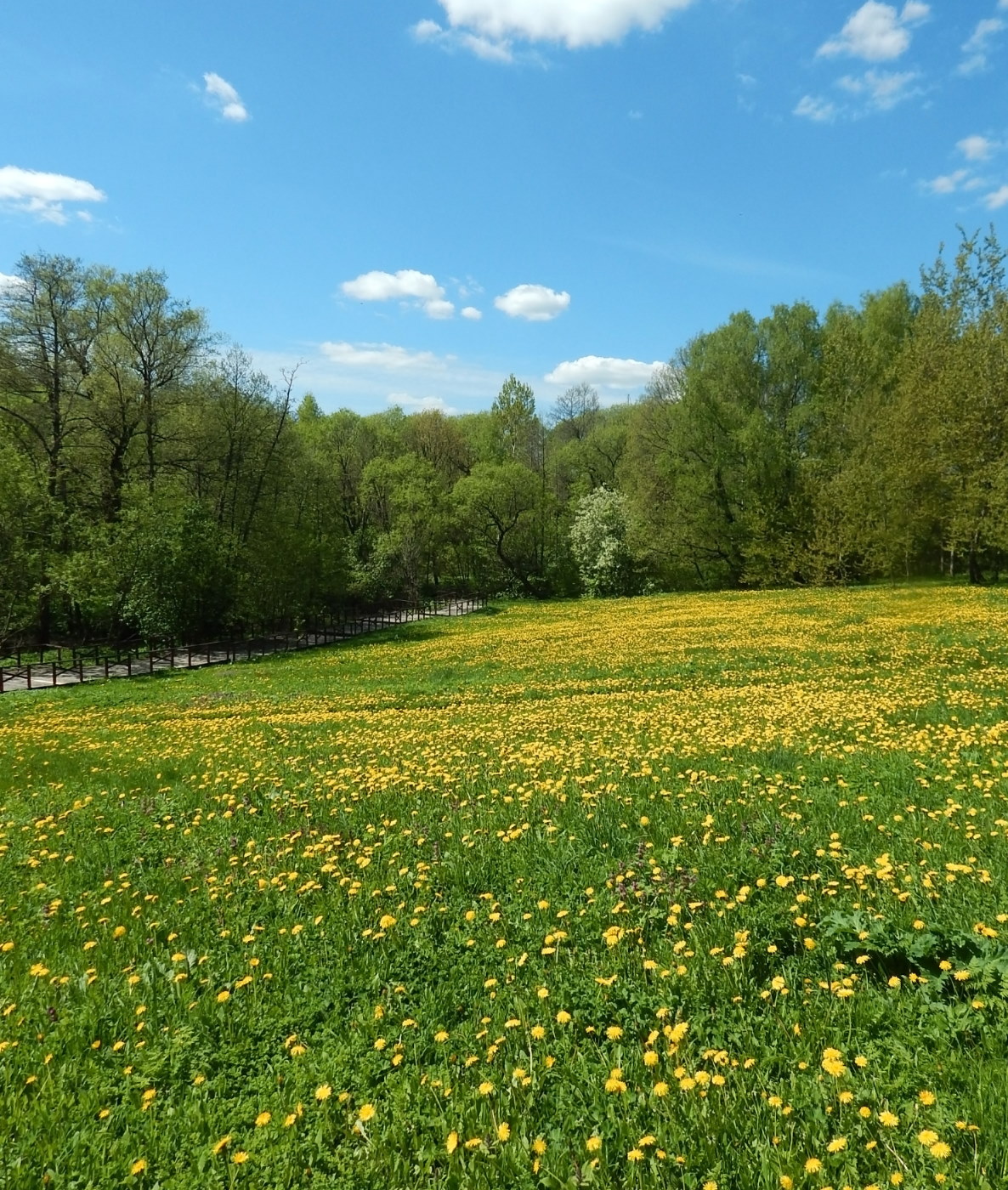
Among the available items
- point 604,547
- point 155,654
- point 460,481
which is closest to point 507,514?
point 460,481

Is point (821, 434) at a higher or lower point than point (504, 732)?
higher

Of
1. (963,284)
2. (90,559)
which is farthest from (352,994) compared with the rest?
(963,284)

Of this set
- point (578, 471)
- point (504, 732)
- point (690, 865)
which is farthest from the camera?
point (578, 471)

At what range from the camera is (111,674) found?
2877cm

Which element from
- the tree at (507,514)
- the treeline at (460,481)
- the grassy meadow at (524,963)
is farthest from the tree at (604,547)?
the grassy meadow at (524,963)

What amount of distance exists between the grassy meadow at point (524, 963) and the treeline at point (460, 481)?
26.4 meters

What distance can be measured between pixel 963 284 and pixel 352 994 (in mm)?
50114

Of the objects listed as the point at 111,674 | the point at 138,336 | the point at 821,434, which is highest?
the point at 138,336

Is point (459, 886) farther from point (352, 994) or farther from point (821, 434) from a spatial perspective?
Result: point (821, 434)

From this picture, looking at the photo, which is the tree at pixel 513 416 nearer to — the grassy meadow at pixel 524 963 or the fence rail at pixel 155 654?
the fence rail at pixel 155 654

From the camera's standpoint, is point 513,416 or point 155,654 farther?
point 513,416

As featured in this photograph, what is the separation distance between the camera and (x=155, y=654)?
32.7 meters

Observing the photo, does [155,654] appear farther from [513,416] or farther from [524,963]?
[513,416]

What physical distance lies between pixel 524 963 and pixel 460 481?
5807cm
